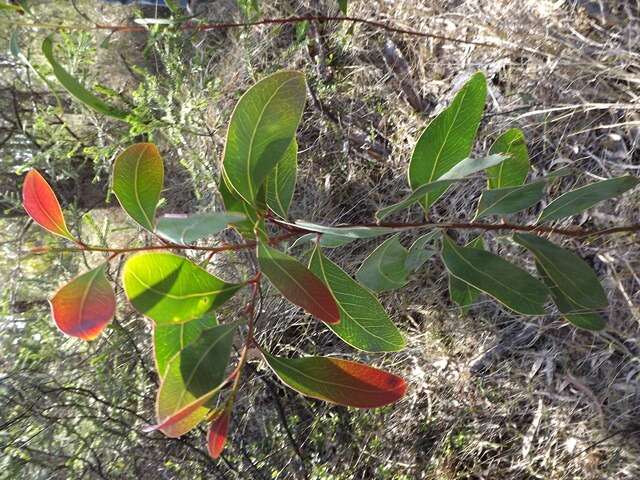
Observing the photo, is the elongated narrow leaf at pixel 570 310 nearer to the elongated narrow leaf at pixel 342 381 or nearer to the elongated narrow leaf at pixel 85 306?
the elongated narrow leaf at pixel 342 381

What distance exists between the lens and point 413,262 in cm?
88

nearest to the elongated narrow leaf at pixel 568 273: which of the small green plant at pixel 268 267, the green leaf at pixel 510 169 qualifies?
the small green plant at pixel 268 267

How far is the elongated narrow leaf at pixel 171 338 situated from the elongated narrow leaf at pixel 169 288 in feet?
0.12

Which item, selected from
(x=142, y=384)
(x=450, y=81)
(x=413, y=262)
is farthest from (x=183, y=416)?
(x=142, y=384)

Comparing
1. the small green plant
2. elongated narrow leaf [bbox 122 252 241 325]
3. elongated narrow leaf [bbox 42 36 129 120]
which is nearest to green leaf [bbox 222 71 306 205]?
the small green plant

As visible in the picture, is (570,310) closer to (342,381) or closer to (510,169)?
(510,169)

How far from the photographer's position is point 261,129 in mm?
692

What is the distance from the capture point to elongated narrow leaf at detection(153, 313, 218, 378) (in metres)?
0.70

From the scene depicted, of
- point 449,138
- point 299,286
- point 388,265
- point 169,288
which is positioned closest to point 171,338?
point 169,288

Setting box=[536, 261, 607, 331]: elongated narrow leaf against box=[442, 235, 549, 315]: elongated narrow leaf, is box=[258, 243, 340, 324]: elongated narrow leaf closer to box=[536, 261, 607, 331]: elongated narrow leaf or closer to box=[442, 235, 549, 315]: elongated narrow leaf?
box=[442, 235, 549, 315]: elongated narrow leaf

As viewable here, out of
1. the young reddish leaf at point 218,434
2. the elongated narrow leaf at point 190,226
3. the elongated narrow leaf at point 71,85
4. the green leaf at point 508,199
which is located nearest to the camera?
the elongated narrow leaf at point 190,226

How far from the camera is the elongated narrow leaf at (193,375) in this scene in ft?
2.01

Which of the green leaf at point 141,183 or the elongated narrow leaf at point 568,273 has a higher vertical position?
the green leaf at point 141,183

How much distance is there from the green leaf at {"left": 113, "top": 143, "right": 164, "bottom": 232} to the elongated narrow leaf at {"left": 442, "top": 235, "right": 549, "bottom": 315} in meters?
0.39
